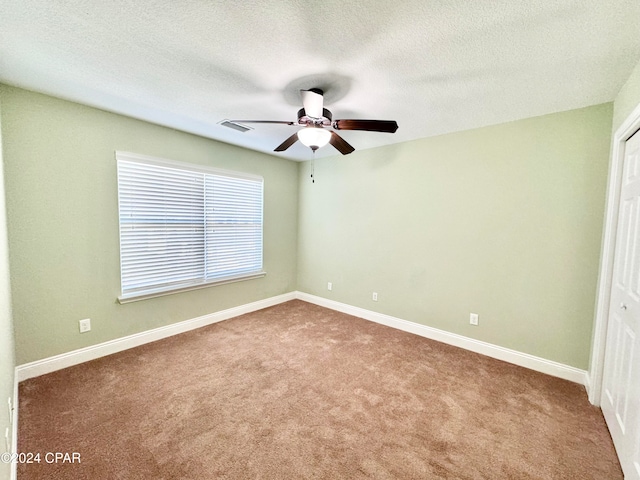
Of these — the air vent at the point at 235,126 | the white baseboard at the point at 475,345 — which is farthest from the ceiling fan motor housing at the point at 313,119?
the white baseboard at the point at 475,345

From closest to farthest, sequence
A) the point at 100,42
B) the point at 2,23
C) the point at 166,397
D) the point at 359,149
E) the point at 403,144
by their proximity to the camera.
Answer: the point at 2,23, the point at 100,42, the point at 166,397, the point at 403,144, the point at 359,149

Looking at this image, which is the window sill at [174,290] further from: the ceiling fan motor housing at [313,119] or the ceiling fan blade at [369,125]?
the ceiling fan blade at [369,125]

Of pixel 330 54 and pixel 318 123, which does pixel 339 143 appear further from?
pixel 330 54

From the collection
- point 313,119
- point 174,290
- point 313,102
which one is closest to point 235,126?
point 313,119

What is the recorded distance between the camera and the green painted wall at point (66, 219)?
2229 mm

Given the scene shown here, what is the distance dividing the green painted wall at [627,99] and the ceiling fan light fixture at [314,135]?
6.55 ft

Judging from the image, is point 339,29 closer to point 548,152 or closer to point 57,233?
point 548,152

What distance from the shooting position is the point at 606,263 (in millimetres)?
2043

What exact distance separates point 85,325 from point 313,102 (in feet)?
9.83

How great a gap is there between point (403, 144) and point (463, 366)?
8.72 ft

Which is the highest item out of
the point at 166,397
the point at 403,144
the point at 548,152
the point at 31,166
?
the point at 403,144

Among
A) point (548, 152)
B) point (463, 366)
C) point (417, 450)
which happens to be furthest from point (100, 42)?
point (463, 366)

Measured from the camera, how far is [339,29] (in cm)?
147

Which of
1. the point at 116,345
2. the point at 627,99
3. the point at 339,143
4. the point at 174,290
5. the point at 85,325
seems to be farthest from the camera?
the point at 174,290
